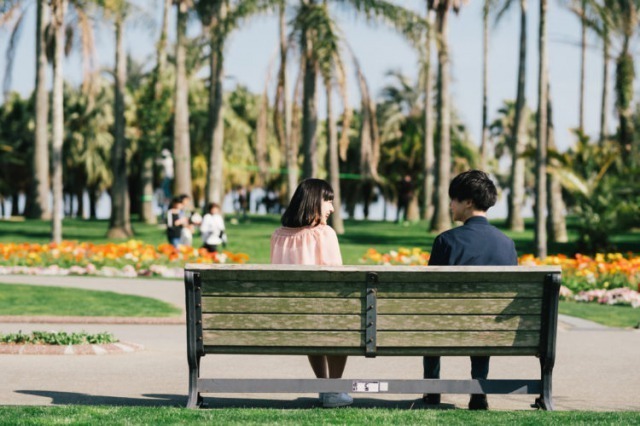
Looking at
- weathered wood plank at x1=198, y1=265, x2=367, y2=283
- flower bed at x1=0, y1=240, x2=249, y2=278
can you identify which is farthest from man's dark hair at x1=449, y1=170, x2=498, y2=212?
flower bed at x1=0, y1=240, x2=249, y2=278

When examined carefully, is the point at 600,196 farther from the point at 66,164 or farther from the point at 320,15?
the point at 66,164

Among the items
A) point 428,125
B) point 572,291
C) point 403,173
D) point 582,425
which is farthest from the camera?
point 403,173

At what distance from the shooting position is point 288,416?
6223 millimetres

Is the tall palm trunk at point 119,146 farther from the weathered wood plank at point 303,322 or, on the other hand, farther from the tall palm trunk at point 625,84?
the weathered wood plank at point 303,322

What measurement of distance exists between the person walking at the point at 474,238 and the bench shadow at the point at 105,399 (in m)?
1.98

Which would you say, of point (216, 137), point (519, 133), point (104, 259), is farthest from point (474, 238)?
point (519, 133)

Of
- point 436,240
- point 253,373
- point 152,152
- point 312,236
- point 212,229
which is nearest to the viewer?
point 436,240

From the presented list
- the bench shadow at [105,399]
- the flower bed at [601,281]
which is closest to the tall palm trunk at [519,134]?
the flower bed at [601,281]

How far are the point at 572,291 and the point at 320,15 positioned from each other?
1033cm

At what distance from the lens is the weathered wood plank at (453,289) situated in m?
6.57

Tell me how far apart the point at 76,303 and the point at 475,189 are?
29.0ft

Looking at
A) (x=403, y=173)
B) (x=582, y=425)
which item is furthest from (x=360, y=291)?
(x=403, y=173)

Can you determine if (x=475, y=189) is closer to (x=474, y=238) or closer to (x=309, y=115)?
(x=474, y=238)

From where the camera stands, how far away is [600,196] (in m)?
26.0
